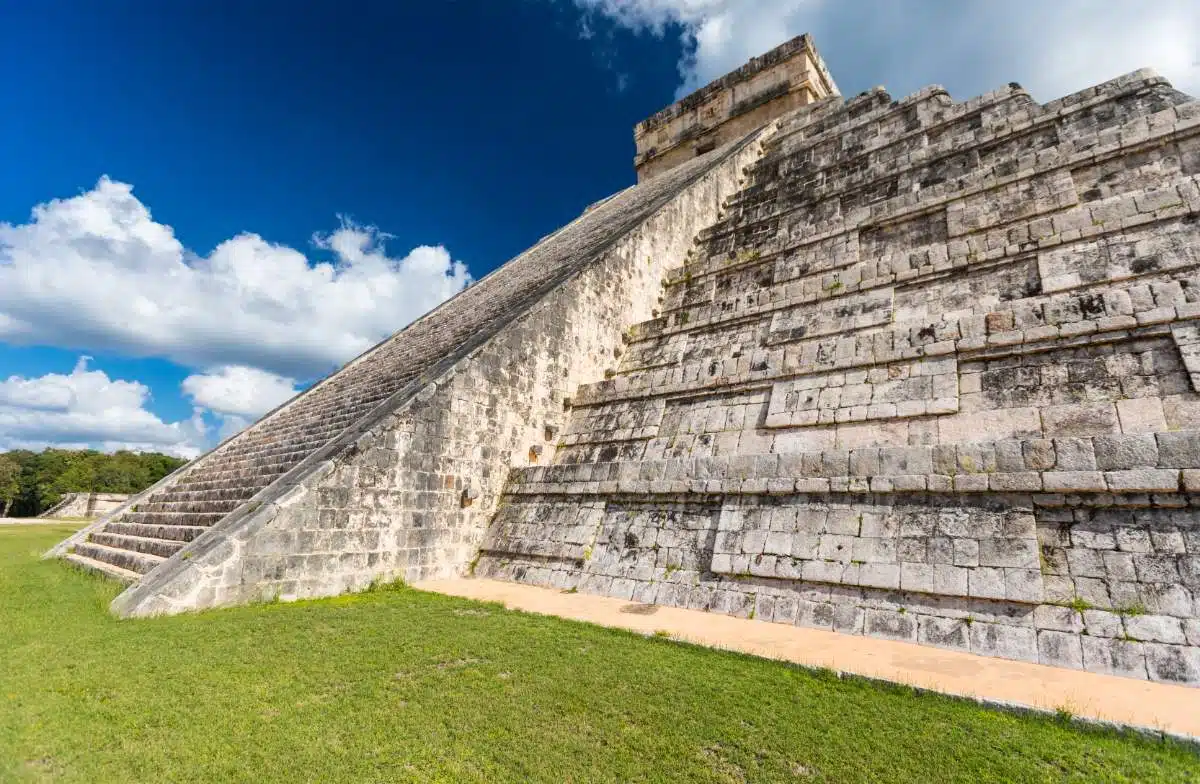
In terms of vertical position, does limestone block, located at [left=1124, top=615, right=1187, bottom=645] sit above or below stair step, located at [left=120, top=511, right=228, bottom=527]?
below

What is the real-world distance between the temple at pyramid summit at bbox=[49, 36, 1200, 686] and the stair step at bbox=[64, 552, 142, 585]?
0.29 ft

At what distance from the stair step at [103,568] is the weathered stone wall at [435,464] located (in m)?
1.29

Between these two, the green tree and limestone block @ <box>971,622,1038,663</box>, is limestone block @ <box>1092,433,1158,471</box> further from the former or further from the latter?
the green tree

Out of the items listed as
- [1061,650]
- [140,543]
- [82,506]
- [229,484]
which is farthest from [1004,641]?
[82,506]

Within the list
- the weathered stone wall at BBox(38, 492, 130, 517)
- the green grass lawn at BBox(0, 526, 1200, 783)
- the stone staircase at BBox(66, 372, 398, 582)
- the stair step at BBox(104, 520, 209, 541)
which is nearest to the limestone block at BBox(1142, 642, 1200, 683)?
the green grass lawn at BBox(0, 526, 1200, 783)

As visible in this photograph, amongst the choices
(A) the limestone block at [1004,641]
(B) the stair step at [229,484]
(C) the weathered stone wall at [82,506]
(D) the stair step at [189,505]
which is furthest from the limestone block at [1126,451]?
(C) the weathered stone wall at [82,506]

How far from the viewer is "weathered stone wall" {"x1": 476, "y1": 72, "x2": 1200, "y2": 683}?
13.5 feet

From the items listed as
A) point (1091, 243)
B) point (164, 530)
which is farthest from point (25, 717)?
point (1091, 243)

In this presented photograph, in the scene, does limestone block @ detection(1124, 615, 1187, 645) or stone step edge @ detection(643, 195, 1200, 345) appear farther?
stone step edge @ detection(643, 195, 1200, 345)

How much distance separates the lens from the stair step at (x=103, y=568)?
6.70 metres

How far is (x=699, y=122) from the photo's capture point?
66.2 feet

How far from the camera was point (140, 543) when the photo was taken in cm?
786

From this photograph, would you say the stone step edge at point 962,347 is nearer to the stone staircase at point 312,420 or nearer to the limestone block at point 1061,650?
the stone staircase at point 312,420

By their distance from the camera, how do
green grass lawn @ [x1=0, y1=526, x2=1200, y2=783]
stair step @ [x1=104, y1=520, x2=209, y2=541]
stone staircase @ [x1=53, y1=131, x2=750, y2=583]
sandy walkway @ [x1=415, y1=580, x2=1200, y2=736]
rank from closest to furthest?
green grass lawn @ [x1=0, y1=526, x2=1200, y2=783]
sandy walkway @ [x1=415, y1=580, x2=1200, y2=736]
stair step @ [x1=104, y1=520, x2=209, y2=541]
stone staircase @ [x1=53, y1=131, x2=750, y2=583]
